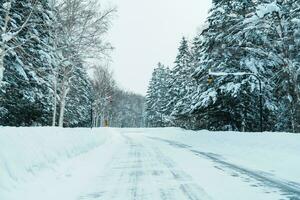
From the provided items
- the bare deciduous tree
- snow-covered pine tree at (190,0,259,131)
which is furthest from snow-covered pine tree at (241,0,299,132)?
the bare deciduous tree

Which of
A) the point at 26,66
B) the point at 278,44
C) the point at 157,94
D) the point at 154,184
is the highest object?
the point at 157,94

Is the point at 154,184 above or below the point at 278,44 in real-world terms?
below

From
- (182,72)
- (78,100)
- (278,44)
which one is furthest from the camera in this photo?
(182,72)

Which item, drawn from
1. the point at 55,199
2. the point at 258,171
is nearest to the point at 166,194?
the point at 55,199

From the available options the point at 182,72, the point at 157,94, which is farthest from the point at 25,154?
the point at 157,94

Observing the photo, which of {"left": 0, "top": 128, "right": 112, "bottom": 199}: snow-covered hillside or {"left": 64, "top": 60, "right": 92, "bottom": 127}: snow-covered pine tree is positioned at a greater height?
{"left": 64, "top": 60, "right": 92, "bottom": 127}: snow-covered pine tree

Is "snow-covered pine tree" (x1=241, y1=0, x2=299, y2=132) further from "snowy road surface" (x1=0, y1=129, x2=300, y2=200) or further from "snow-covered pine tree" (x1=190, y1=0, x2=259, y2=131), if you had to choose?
"snowy road surface" (x1=0, y1=129, x2=300, y2=200)

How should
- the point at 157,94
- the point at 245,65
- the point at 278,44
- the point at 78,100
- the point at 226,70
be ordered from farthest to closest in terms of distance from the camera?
the point at 157,94 → the point at 78,100 → the point at 226,70 → the point at 245,65 → the point at 278,44

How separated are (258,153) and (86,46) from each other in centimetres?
1462

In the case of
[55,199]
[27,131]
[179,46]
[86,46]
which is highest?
[179,46]

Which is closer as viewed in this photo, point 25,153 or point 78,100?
point 25,153

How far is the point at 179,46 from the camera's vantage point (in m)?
58.5

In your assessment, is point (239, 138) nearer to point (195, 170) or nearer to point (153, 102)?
point (195, 170)

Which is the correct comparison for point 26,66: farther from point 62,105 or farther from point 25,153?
point 25,153
